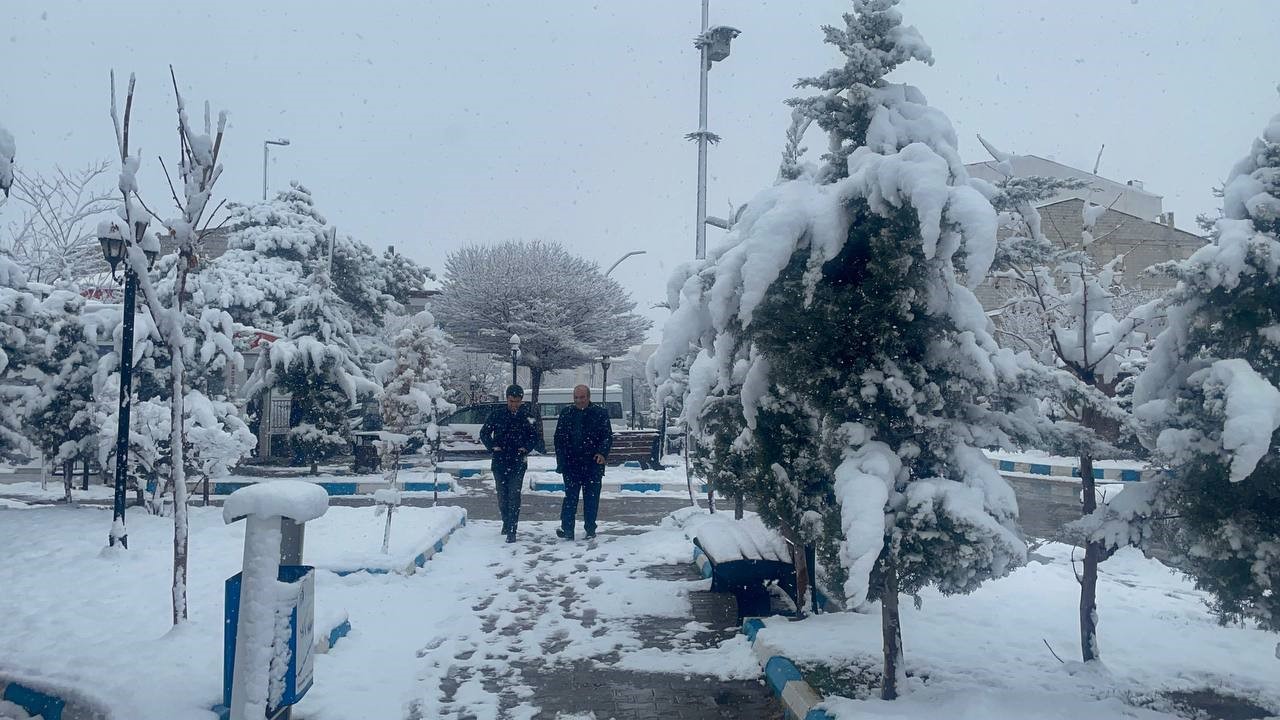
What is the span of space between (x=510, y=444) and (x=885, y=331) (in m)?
6.51

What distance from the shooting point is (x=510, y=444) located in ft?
33.7

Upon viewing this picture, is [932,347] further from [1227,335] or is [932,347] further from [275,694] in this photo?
[275,694]

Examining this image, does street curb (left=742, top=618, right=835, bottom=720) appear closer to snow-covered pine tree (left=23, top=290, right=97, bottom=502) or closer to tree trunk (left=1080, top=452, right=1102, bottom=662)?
tree trunk (left=1080, top=452, right=1102, bottom=662)

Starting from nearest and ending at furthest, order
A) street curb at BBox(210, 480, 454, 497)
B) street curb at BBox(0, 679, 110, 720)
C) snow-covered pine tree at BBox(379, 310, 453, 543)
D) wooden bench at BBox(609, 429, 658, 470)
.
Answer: street curb at BBox(0, 679, 110, 720), snow-covered pine tree at BBox(379, 310, 453, 543), street curb at BBox(210, 480, 454, 497), wooden bench at BBox(609, 429, 658, 470)

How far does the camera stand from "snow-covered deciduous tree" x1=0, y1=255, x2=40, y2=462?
1144 centimetres

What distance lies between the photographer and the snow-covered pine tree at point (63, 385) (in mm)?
11820

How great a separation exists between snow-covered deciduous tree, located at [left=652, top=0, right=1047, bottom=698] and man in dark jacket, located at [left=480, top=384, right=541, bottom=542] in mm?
5529

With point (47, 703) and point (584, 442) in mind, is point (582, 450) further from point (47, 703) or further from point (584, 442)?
point (47, 703)

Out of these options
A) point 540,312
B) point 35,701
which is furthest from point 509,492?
point 540,312

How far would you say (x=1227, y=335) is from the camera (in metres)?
4.47

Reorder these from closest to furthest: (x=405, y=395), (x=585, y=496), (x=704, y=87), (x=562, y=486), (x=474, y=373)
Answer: (x=585, y=496)
(x=405, y=395)
(x=562, y=486)
(x=704, y=87)
(x=474, y=373)

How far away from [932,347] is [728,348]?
1032 millimetres

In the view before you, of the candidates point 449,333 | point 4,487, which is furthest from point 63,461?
point 449,333

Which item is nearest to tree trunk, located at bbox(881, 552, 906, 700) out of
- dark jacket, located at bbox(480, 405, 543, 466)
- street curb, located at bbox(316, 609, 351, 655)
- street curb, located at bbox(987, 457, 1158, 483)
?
street curb, located at bbox(316, 609, 351, 655)
